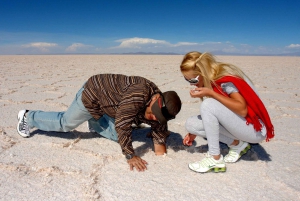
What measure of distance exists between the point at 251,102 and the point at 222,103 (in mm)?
164

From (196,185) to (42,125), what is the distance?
1324mm

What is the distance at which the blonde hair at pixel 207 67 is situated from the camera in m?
1.57

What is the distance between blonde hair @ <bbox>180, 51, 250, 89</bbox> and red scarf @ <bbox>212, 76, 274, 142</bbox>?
5cm

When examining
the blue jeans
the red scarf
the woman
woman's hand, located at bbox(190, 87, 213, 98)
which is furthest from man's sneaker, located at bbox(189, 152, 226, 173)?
the blue jeans

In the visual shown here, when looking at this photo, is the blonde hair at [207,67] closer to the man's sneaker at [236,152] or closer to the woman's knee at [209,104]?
the woman's knee at [209,104]

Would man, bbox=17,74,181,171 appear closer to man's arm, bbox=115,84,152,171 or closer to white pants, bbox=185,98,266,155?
man's arm, bbox=115,84,152,171

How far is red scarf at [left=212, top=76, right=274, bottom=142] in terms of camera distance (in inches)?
60.6

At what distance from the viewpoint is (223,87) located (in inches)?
62.5

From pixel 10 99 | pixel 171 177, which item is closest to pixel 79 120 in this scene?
pixel 171 177

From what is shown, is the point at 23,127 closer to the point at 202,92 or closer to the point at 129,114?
the point at 129,114

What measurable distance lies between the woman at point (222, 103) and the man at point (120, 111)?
0.59 ft

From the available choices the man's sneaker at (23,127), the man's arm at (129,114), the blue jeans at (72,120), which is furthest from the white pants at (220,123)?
the man's sneaker at (23,127)

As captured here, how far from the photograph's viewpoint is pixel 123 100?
5.49ft

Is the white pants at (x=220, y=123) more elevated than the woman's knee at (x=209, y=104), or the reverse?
the woman's knee at (x=209, y=104)
